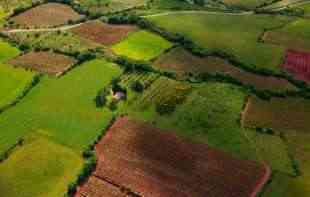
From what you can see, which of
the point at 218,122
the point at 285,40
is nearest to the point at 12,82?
the point at 218,122

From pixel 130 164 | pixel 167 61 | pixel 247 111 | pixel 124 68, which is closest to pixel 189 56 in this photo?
pixel 167 61

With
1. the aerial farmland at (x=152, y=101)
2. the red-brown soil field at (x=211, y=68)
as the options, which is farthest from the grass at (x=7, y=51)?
the red-brown soil field at (x=211, y=68)

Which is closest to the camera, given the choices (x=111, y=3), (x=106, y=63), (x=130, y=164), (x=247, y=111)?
(x=130, y=164)

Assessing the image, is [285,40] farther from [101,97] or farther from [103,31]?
[101,97]

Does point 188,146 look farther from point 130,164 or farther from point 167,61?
point 167,61

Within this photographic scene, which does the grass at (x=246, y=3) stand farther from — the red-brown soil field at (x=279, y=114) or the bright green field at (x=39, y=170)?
the bright green field at (x=39, y=170)
